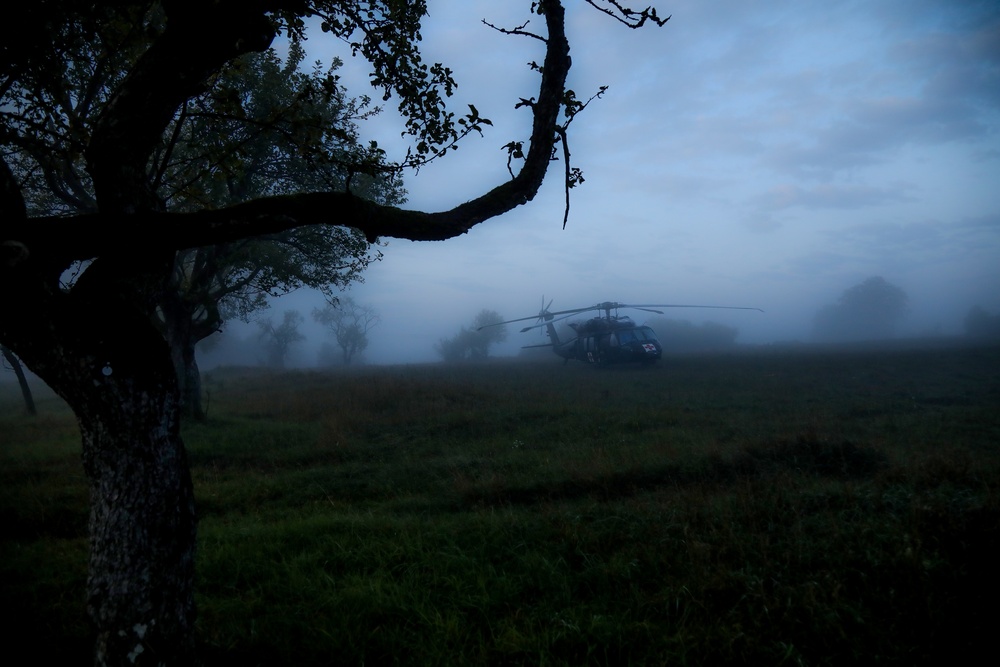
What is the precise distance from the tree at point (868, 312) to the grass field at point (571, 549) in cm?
11677

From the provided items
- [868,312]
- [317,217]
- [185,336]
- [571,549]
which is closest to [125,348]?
[317,217]

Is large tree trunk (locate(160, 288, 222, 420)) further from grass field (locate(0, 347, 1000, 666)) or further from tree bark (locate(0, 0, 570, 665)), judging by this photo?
tree bark (locate(0, 0, 570, 665))

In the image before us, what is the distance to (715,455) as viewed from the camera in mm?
9320

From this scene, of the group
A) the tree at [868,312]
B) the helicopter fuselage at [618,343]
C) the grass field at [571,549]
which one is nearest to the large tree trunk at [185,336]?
the grass field at [571,549]

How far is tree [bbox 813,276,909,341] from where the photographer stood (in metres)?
106

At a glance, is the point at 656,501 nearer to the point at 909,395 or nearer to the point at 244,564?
the point at 244,564

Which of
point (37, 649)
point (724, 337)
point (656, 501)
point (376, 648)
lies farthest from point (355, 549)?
point (724, 337)

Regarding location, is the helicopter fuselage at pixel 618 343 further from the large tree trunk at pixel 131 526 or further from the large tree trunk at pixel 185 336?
the large tree trunk at pixel 131 526

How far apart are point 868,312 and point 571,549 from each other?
130335 mm

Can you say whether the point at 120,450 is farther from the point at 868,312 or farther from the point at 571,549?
the point at 868,312

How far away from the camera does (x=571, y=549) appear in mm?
5816

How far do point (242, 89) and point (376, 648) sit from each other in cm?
1540

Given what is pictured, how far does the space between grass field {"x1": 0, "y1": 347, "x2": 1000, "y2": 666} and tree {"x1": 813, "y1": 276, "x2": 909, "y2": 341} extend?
117m

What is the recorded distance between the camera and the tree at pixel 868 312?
106438 mm
